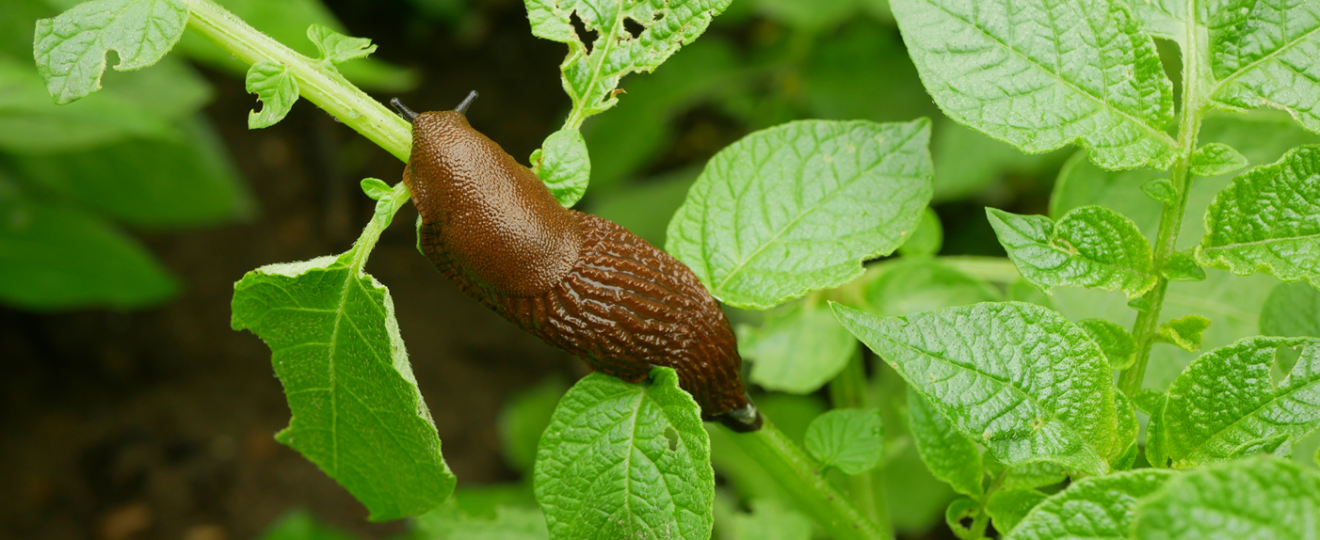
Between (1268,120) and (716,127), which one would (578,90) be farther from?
(716,127)

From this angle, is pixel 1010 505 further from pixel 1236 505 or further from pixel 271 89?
pixel 271 89

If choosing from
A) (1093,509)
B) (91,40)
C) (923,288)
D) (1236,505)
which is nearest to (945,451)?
(1093,509)

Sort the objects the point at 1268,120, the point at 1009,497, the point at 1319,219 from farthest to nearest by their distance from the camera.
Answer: the point at 1268,120, the point at 1009,497, the point at 1319,219

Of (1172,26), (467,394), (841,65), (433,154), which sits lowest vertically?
(467,394)

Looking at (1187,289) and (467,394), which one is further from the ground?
(1187,289)

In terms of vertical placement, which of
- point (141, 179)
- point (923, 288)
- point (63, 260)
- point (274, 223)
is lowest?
point (274, 223)

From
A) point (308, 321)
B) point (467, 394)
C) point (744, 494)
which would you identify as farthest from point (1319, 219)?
point (467, 394)

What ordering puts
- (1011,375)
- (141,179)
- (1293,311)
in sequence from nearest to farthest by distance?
1. (1011,375)
2. (1293,311)
3. (141,179)
